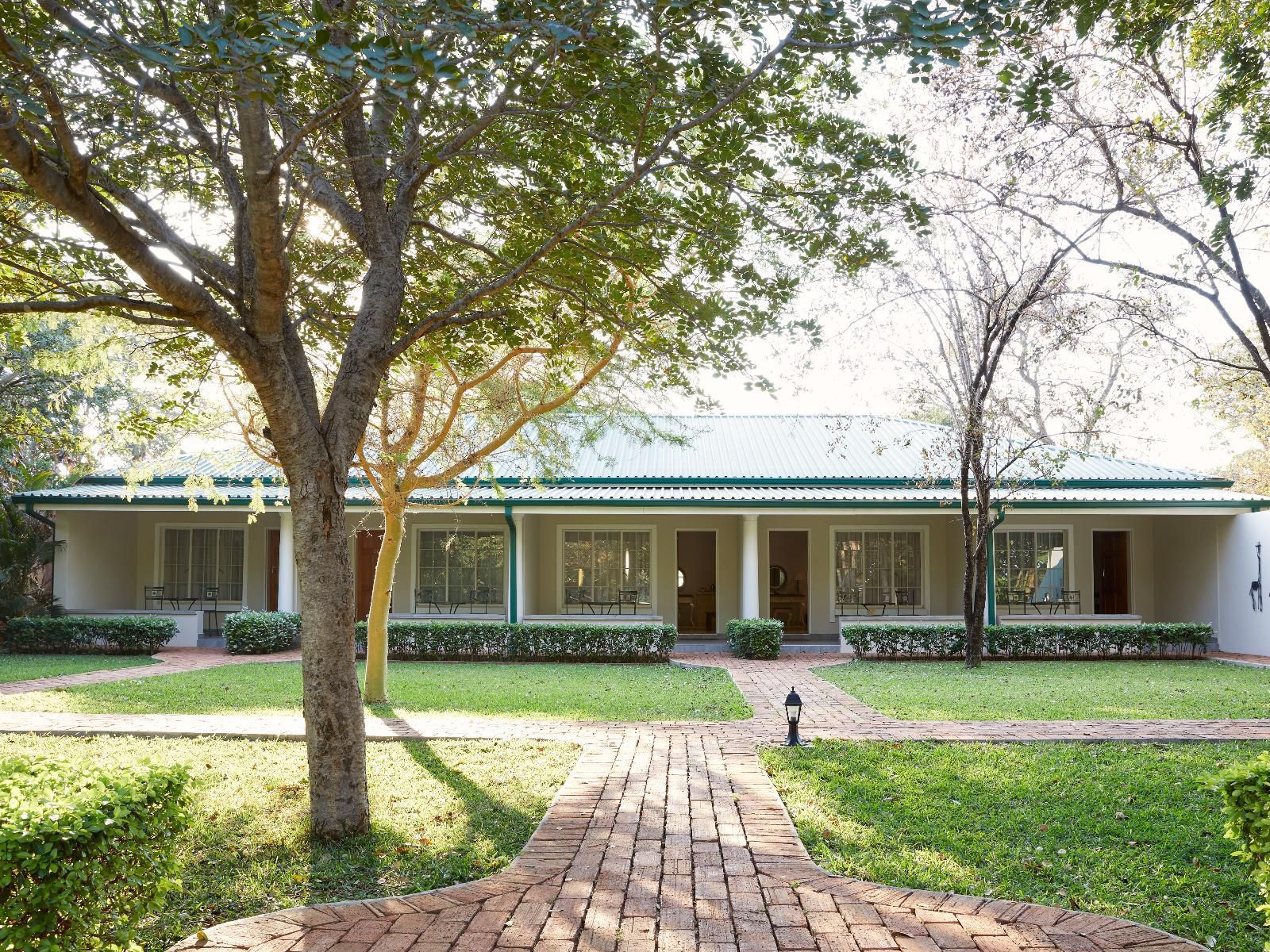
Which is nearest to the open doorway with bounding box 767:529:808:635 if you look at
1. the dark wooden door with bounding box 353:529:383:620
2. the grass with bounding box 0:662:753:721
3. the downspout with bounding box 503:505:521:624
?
the downspout with bounding box 503:505:521:624

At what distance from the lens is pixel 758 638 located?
1512 centimetres

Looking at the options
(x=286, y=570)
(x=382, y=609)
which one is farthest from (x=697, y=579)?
(x=382, y=609)

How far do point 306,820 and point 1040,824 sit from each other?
4.51 metres

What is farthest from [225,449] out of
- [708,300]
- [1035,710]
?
[1035,710]

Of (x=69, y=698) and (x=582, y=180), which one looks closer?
(x=582, y=180)

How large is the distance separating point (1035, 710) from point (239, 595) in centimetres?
1493

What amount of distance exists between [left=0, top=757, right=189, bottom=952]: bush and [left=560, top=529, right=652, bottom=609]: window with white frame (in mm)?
14140

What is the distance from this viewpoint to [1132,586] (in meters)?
18.1

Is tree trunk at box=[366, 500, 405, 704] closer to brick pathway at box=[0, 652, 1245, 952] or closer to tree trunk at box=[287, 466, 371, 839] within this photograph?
brick pathway at box=[0, 652, 1245, 952]

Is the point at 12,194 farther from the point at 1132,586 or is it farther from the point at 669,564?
the point at 1132,586

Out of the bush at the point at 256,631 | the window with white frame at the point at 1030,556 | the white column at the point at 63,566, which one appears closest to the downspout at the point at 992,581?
the window with white frame at the point at 1030,556

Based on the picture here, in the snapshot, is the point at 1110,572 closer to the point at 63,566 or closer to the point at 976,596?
the point at 976,596

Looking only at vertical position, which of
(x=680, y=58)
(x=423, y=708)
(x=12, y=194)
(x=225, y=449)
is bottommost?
(x=423, y=708)

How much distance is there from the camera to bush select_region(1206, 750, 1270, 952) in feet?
11.2
